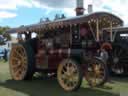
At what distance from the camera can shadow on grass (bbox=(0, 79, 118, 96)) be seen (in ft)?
32.0

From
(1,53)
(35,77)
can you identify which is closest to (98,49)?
(35,77)

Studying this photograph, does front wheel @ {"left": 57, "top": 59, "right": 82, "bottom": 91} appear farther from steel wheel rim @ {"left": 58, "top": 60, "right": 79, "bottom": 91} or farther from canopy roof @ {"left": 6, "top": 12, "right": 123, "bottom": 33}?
canopy roof @ {"left": 6, "top": 12, "right": 123, "bottom": 33}

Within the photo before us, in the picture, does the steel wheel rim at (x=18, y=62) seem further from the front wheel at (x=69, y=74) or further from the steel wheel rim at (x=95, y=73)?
the steel wheel rim at (x=95, y=73)

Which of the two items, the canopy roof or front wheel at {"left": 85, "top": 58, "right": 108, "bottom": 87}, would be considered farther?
front wheel at {"left": 85, "top": 58, "right": 108, "bottom": 87}

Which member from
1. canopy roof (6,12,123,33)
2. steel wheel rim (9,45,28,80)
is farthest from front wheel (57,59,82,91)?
steel wheel rim (9,45,28,80)

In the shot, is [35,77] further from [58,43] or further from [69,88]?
[69,88]

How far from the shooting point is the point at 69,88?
33.4ft

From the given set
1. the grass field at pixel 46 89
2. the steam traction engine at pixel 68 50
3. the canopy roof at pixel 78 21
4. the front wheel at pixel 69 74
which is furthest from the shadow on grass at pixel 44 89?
the canopy roof at pixel 78 21

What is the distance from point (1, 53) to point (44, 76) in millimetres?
20924

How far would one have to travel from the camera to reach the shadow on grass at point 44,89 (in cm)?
974

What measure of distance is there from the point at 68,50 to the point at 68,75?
0.82 meters

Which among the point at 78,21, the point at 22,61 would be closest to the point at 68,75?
the point at 78,21

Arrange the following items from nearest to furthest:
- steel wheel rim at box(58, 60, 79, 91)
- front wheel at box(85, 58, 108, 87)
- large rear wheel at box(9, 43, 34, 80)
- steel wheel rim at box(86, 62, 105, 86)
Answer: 1. steel wheel rim at box(58, 60, 79, 91)
2. front wheel at box(85, 58, 108, 87)
3. steel wheel rim at box(86, 62, 105, 86)
4. large rear wheel at box(9, 43, 34, 80)

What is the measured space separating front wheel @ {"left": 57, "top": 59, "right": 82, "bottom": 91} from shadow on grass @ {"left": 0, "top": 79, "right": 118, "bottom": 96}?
210 millimetres
